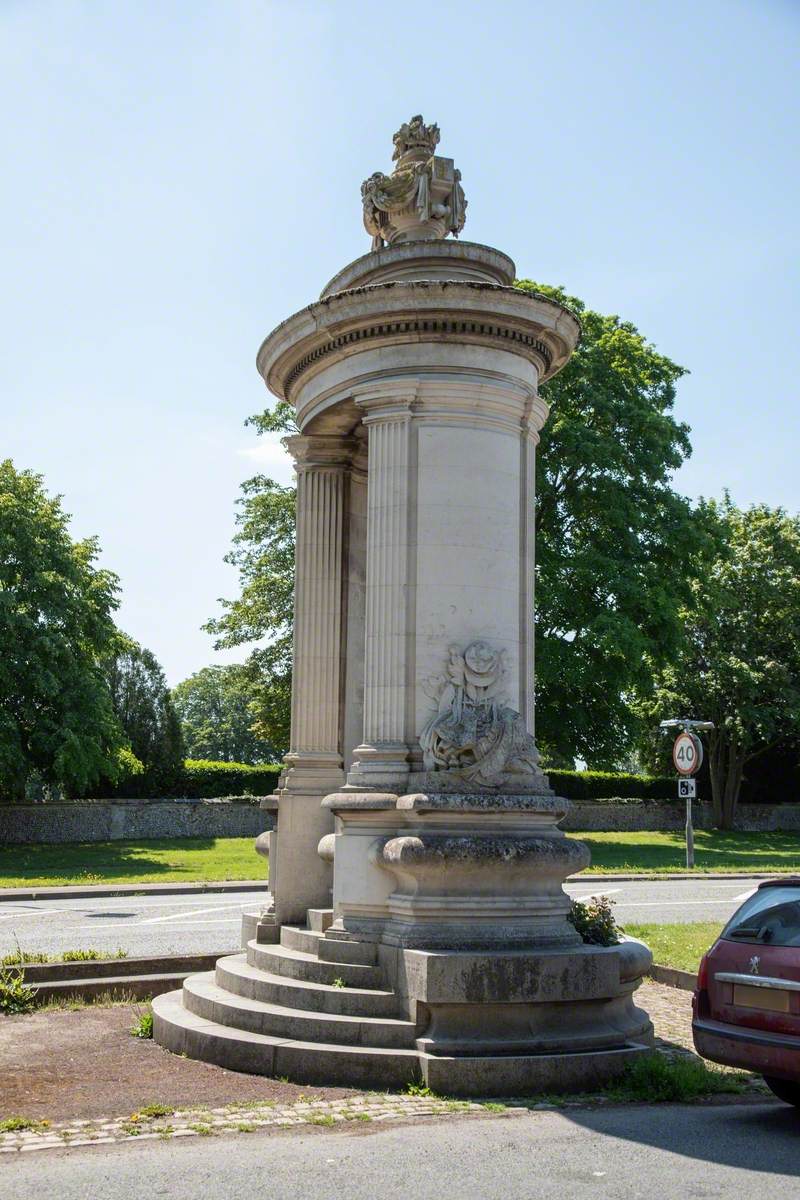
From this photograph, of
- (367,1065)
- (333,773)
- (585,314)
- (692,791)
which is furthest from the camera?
(585,314)

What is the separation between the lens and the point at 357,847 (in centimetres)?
954

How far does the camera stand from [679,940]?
14664mm

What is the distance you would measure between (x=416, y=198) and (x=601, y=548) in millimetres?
22451

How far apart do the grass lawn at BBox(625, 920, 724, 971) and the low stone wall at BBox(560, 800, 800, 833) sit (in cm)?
2475

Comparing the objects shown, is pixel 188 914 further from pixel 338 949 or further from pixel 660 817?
pixel 660 817

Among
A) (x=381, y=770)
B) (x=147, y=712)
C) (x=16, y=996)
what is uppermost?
(x=147, y=712)

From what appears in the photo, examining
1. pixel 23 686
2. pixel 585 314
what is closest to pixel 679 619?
pixel 585 314

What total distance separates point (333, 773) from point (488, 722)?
2353 millimetres

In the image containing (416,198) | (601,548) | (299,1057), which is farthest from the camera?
(601,548)

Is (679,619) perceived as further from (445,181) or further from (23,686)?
(445,181)

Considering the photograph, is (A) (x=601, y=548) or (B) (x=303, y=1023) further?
(A) (x=601, y=548)

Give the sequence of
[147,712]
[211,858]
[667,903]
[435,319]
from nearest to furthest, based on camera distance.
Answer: [435,319]
[667,903]
[211,858]
[147,712]

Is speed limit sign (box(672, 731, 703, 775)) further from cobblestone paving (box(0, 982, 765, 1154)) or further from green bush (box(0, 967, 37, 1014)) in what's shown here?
cobblestone paving (box(0, 982, 765, 1154))

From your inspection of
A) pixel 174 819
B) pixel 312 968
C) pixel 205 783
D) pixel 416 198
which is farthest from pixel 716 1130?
pixel 205 783
